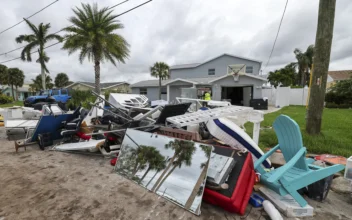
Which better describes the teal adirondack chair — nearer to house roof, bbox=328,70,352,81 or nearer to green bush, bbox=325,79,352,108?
green bush, bbox=325,79,352,108

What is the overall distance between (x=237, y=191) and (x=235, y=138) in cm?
119

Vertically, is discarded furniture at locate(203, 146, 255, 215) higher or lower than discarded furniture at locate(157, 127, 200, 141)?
lower

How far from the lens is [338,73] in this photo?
3709cm

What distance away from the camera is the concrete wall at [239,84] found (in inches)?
619

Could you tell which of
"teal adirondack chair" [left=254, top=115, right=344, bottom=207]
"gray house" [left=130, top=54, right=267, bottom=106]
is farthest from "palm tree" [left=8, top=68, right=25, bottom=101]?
"teal adirondack chair" [left=254, top=115, right=344, bottom=207]

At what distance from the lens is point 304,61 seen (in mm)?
33031

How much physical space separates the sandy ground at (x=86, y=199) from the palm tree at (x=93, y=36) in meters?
12.1

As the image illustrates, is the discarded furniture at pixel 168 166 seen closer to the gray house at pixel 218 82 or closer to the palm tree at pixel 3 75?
the gray house at pixel 218 82

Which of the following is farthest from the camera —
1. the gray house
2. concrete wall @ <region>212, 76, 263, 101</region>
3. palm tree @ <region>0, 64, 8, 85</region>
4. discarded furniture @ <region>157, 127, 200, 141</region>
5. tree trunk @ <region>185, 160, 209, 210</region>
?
palm tree @ <region>0, 64, 8, 85</region>

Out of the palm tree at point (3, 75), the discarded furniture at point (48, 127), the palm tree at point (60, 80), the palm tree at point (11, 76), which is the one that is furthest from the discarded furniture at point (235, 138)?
the palm tree at point (60, 80)

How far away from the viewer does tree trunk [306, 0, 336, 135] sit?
416 centimetres

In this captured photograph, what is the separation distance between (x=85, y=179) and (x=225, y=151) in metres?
2.21

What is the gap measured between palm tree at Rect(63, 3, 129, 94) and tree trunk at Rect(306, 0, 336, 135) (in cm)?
1302

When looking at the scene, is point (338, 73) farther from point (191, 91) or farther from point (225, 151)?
point (225, 151)
